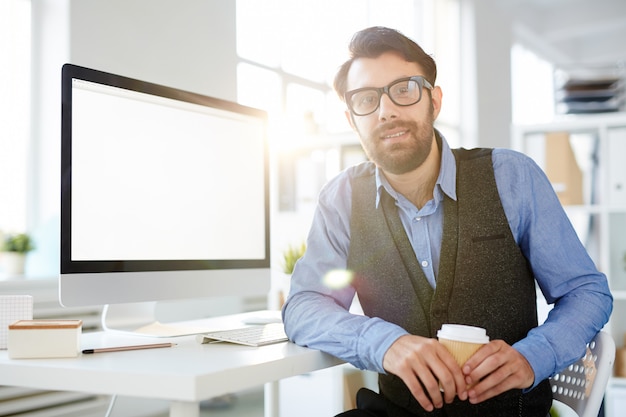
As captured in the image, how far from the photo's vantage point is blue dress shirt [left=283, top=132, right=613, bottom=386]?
3.93 ft

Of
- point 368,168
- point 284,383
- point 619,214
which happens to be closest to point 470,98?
point 619,214

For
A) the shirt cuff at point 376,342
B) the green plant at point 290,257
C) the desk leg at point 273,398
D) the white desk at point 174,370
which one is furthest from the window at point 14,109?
the shirt cuff at point 376,342

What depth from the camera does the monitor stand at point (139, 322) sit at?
152 centimetres

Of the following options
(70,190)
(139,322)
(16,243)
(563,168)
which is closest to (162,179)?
(70,190)

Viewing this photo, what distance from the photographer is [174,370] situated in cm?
97

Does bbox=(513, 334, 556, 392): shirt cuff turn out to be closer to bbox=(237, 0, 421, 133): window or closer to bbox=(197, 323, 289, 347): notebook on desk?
bbox=(197, 323, 289, 347): notebook on desk

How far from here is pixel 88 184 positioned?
4.36 feet

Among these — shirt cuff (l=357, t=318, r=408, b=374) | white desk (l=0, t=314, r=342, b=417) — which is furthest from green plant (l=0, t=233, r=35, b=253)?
shirt cuff (l=357, t=318, r=408, b=374)

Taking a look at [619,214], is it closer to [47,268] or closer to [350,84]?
[350,84]

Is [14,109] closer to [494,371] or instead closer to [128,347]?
[128,347]

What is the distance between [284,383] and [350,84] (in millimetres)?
1718

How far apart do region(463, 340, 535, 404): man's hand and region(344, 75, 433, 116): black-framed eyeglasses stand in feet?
1.99

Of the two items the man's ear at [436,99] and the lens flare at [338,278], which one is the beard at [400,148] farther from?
the lens flare at [338,278]

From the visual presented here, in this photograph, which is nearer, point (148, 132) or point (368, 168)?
point (148, 132)
